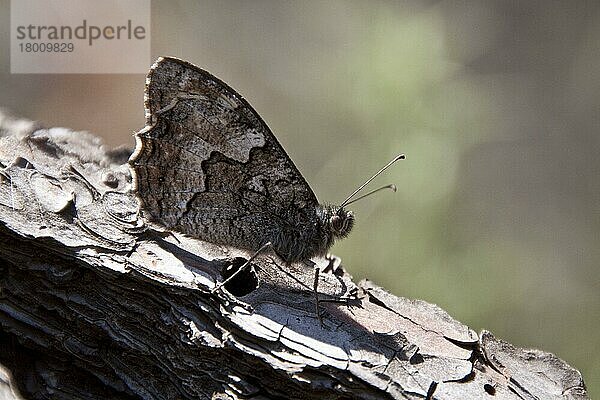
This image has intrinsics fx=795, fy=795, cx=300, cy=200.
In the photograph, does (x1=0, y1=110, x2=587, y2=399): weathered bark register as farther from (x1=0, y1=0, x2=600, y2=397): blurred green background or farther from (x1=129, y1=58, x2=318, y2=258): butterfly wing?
(x1=0, y1=0, x2=600, y2=397): blurred green background

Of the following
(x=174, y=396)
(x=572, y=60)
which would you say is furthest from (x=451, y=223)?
(x=174, y=396)

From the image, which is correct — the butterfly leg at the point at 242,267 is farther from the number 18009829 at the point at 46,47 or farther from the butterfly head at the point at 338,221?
the number 18009829 at the point at 46,47

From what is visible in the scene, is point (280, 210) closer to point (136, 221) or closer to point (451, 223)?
point (136, 221)

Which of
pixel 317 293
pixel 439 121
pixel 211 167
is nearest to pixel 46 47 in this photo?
pixel 439 121

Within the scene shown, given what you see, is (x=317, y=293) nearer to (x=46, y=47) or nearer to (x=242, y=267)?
(x=242, y=267)

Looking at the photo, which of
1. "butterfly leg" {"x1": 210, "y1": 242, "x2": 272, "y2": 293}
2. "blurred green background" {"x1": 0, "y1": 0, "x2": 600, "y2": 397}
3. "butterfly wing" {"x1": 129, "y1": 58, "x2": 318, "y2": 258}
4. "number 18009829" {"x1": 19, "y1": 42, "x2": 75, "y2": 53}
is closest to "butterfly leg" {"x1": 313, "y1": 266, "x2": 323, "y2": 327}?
"butterfly leg" {"x1": 210, "y1": 242, "x2": 272, "y2": 293}

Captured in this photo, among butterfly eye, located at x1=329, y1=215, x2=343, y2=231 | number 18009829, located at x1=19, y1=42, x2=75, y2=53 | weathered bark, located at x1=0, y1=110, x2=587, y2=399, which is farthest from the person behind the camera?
number 18009829, located at x1=19, y1=42, x2=75, y2=53
